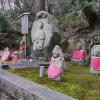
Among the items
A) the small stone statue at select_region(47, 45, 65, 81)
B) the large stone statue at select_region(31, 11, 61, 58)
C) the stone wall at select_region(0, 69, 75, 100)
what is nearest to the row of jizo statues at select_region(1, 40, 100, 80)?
the small stone statue at select_region(47, 45, 65, 81)

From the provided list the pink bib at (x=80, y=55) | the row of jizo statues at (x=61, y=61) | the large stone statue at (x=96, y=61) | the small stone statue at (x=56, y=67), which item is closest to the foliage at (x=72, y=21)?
the pink bib at (x=80, y=55)

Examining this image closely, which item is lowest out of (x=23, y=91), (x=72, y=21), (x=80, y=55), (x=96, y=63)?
(x=23, y=91)

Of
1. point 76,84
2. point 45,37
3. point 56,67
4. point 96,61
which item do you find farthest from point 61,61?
point 45,37

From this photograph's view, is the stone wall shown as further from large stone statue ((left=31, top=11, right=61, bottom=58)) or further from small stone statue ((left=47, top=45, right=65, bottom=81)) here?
large stone statue ((left=31, top=11, right=61, bottom=58))

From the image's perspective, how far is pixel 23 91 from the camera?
4.95 m

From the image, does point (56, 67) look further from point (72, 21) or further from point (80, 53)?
point (72, 21)

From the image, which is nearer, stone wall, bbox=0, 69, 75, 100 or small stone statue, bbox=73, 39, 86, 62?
stone wall, bbox=0, 69, 75, 100

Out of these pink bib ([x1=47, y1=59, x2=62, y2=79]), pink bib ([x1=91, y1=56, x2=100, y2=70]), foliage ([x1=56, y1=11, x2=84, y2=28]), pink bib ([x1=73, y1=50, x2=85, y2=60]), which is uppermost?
foliage ([x1=56, y1=11, x2=84, y2=28])

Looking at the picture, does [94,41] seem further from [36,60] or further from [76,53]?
[36,60]

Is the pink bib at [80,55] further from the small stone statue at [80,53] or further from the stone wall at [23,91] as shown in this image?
the stone wall at [23,91]

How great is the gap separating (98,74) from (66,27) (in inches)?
367

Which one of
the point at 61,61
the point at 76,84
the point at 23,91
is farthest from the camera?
the point at 61,61

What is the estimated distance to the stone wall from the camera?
4.34m

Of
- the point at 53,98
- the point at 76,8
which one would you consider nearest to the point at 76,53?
the point at 76,8
